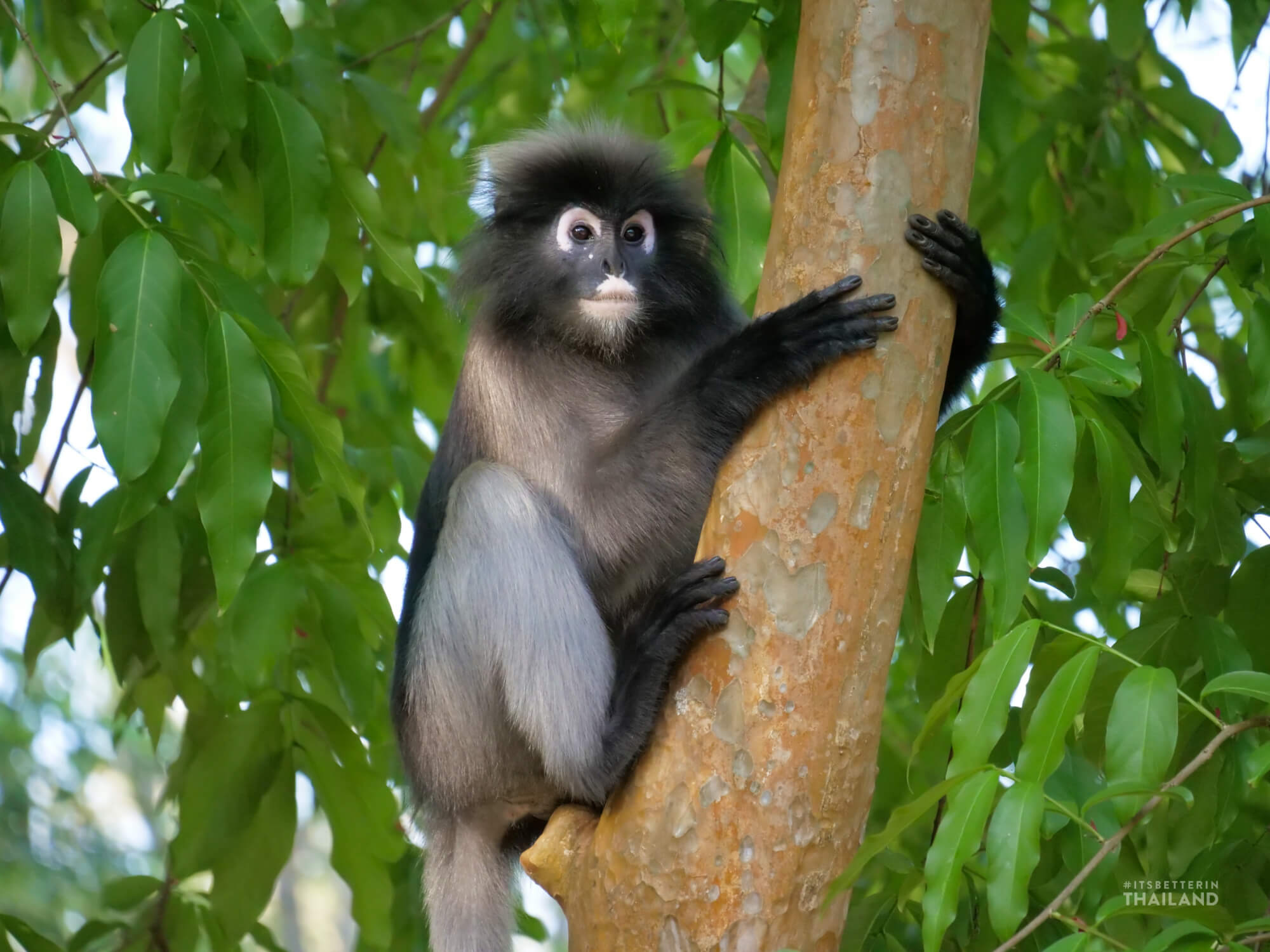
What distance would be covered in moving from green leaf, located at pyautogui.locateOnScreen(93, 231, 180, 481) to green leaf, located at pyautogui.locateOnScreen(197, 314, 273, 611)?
0.10 metres

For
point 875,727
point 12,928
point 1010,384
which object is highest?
point 1010,384

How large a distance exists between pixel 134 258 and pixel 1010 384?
1443 millimetres

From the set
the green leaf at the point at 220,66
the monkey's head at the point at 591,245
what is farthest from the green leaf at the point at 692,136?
the green leaf at the point at 220,66

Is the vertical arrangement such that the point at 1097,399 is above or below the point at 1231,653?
above

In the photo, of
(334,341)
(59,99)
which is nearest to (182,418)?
(59,99)

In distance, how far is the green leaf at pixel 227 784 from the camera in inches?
117

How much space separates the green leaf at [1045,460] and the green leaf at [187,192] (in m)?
1.43

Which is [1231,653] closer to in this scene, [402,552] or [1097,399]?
[1097,399]

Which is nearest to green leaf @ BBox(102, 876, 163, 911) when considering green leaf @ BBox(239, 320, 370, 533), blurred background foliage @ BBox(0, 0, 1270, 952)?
blurred background foliage @ BBox(0, 0, 1270, 952)

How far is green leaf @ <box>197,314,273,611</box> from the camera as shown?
2.19 metres

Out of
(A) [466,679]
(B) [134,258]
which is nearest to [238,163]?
(B) [134,258]

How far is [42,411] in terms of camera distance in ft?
9.45

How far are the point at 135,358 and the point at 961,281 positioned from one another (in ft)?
4.36

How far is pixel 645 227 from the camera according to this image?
11.0ft
